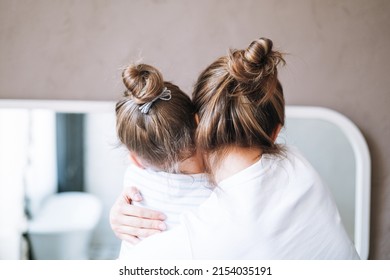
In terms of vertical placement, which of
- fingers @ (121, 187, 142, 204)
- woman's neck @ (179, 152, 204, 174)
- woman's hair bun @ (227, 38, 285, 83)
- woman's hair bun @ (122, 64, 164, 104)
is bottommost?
fingers @ (121, 187, 142, 204)

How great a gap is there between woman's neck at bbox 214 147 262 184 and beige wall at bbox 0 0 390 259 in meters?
0.38

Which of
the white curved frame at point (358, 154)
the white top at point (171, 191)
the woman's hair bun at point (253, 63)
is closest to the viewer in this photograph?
the woman's hair bun at point (253, 63)

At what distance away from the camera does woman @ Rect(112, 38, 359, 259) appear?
72 centimetres

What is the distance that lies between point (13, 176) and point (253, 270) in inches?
26.5

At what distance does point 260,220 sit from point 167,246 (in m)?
0.17

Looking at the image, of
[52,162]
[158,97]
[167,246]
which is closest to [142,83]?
[158,97]

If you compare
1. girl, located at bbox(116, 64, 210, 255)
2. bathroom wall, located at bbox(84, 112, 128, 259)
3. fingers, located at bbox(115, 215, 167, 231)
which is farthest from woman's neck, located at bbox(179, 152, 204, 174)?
bathroom wall, located at bbox(84, 112, 128, 259)

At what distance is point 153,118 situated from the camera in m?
0.74

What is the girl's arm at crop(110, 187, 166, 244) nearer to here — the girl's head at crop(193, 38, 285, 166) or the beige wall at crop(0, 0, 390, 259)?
the girl's head at crop(193, 38, 285, 166)

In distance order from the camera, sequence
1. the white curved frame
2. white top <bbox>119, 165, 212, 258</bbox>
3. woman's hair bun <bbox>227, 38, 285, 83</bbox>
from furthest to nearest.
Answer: the white curved frame, white top <bbox>119, 165, 212, 258</bbox>, woman's hair bun <bbox>227, 38, 285, 83</bbox>

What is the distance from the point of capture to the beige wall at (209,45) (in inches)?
42.7

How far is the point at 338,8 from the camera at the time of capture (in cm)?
108

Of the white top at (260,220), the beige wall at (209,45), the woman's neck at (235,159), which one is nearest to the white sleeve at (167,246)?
the white top at (260,220)

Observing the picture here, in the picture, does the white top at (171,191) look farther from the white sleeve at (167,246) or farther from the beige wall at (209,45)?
the beige wall at (209,45)
